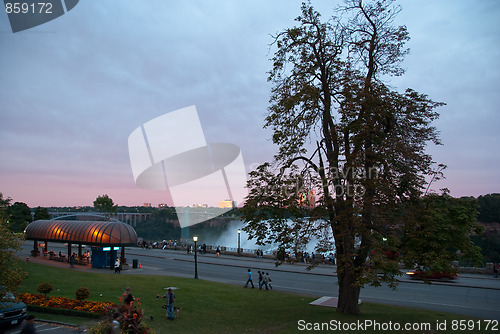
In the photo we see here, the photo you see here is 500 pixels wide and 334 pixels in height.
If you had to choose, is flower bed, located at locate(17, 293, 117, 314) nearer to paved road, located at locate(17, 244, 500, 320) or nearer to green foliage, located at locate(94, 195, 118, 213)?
paved road, located at locate(17, 244, 500, 320)

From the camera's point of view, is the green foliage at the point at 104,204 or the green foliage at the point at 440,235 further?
the green foliage at the point at 104,204

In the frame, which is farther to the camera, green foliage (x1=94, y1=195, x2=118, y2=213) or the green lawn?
green foliage (x1=94, y1=195, x2=118, y2=213)

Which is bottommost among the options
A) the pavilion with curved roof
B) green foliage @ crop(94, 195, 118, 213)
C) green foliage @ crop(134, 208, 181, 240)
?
green foliage @ crop(134, 208, 181, 240)

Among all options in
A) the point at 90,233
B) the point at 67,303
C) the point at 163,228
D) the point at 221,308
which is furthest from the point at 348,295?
the point at 163,228

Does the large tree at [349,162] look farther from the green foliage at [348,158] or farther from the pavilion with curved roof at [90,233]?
the pavilion with curved roof at [90,233]

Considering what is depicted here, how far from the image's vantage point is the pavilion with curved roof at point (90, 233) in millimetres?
33500

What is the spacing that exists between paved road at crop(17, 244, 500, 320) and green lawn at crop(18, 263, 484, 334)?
2867 millimetres

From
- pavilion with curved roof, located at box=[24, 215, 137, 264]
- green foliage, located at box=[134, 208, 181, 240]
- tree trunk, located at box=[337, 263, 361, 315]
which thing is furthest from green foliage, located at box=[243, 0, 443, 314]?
green foliage, located at box=[134, 208, 181, 240]

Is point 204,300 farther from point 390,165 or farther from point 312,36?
point 312,36

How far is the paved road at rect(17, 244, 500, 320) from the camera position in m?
20.9

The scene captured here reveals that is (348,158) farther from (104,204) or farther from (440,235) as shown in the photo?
(104,204)

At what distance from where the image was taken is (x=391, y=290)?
25469 mm

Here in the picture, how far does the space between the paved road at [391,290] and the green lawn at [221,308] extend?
9.41ft

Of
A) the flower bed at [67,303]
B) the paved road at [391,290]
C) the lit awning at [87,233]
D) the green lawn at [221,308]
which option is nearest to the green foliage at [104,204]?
the lit awning at [87,233]
